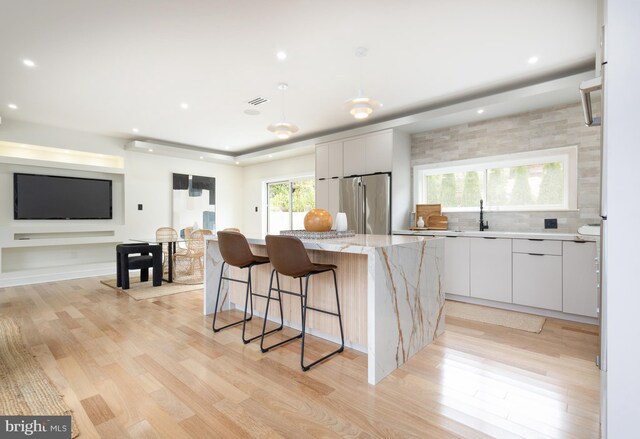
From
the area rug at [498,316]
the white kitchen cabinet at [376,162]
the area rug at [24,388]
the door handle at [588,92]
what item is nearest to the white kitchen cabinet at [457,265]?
the area rug at [498,316]

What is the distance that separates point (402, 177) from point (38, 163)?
20.4 ft

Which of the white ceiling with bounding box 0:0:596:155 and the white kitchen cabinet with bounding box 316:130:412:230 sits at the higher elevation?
the white ceiling with bounding box 0:0:596:155

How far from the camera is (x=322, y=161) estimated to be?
5836 millimetres

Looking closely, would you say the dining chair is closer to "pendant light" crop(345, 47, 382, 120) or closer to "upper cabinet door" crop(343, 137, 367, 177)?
"upper cabinet door" crop(343, 137, 367, 177)

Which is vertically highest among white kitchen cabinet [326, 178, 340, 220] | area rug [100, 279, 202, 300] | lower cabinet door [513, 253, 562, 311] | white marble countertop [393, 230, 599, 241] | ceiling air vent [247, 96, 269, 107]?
ceiling air vent [247, 96, 269, 107]

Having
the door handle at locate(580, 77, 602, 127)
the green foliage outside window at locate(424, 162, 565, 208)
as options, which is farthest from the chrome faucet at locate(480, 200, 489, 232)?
the door handle at locate(580, 77, 602, 127)

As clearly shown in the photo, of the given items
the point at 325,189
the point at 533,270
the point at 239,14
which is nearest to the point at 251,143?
the point at 325,189

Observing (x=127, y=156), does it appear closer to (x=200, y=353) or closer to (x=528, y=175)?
(x=200, y=353)

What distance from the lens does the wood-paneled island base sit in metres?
2.08

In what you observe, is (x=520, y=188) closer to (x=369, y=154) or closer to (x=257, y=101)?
(x=369, y=154)

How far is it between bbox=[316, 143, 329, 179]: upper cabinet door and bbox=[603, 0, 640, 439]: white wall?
4.79m

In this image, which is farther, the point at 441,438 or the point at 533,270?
the point at 533,270

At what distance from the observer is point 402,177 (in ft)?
16.5

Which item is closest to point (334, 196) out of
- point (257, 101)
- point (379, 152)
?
point (379, 152)
